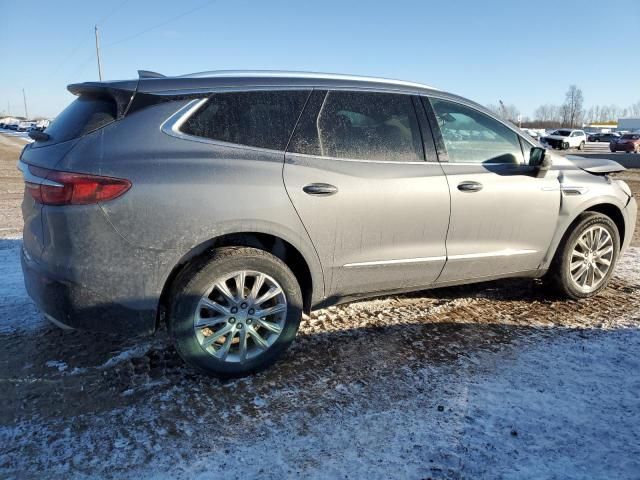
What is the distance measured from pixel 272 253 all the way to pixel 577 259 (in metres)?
2.78

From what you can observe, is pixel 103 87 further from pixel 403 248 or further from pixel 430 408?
pixel 430 408

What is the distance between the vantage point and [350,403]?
2.74 meters

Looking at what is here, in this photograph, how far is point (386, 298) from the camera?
4352 millimetres

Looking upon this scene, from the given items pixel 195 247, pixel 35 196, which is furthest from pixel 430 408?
pixel 35 196

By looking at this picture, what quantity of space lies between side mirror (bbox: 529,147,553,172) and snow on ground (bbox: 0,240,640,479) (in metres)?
1.21

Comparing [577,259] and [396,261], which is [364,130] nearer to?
[396,261]

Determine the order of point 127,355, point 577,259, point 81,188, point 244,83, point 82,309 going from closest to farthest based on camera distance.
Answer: point 81,188 < point 82,309 < point 244,83 < point 127,355 < point 577,259

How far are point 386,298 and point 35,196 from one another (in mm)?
2824

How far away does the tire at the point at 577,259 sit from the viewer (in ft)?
13.6

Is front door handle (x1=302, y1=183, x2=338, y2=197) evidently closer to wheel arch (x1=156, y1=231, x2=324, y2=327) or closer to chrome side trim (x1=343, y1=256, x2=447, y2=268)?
wheel arch (x1=156, y1=231, x2=324, y2=327)

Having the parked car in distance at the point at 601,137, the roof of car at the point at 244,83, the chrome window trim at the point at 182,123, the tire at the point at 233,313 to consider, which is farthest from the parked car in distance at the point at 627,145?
the chrome window trim at the point at 182,123

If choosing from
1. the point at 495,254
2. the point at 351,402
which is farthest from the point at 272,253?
the point at 495,254

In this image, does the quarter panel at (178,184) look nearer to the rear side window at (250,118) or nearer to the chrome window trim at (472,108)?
the rear side window at (250,118)

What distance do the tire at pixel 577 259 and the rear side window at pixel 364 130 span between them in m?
1.66
